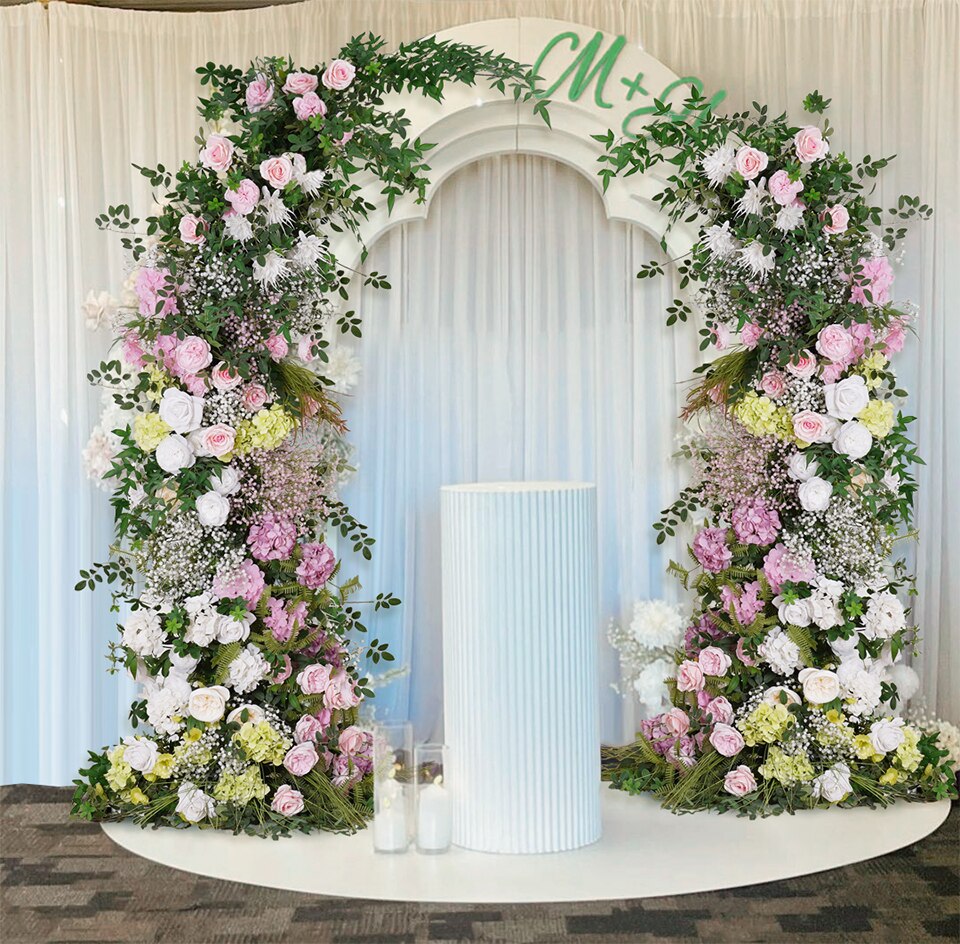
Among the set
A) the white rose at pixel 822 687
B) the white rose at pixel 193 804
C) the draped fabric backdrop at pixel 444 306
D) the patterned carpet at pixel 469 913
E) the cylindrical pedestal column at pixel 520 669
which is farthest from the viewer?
the draped fabric backdrop at pixel 444 306

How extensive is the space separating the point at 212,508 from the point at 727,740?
1.73 m

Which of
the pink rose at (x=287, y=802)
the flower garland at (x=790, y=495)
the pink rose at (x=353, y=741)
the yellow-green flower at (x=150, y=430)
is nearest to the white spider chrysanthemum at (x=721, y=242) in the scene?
the flower garland at (x=790, y=495)

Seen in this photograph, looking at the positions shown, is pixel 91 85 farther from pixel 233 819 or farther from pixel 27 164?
pixel 233 819

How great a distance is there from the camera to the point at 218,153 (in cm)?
372

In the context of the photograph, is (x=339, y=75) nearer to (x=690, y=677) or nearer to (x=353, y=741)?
(x=353, y=741)

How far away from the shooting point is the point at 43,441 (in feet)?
14.0

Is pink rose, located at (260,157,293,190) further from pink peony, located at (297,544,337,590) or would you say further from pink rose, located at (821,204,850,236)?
pink rose, located at (821,204,850,236)

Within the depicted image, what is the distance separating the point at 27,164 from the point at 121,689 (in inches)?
73.6

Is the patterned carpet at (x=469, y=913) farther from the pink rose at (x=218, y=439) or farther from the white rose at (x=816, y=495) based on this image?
the pink rose at (x=218, y=439)

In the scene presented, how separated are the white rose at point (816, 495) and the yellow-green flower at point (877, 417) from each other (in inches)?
8.9

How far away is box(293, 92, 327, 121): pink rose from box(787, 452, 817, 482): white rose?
1.83 m

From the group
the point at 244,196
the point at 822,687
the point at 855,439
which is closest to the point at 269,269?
the point at 244,196

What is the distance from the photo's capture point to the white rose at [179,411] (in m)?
3.70

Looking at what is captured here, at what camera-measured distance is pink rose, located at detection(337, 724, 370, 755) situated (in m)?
3.85
